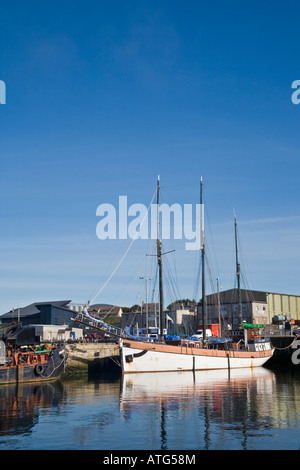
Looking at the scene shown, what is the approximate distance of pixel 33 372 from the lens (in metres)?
63.5

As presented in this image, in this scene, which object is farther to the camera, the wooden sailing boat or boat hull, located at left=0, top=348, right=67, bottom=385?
the wooden sailing boat

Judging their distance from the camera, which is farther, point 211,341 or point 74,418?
point 211,341

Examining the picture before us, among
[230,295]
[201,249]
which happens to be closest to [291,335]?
[230,295]

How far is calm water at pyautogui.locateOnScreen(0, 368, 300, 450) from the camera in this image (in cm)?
2703

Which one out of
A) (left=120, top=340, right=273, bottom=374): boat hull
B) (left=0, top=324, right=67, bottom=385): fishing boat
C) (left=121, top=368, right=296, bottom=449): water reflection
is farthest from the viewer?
(left=120, top=340, right=273, bottom=374): boat hull

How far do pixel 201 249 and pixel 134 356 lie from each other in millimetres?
27366

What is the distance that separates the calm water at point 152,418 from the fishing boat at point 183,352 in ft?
54.1

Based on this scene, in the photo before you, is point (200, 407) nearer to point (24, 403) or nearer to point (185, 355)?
point (24, 403)

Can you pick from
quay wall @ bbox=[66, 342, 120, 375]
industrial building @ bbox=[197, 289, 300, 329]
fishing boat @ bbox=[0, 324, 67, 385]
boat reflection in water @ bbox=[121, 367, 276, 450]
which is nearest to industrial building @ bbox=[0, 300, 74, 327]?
industrial building @ bbox=[197, 289, 300, 329]

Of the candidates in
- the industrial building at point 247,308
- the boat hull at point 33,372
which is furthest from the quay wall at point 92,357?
the industrial building at point 247,308

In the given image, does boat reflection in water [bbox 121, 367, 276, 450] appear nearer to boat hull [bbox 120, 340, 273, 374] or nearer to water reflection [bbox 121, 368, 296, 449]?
water reflection [bbox 121, 368, 296, 449]

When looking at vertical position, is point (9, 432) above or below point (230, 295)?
below
